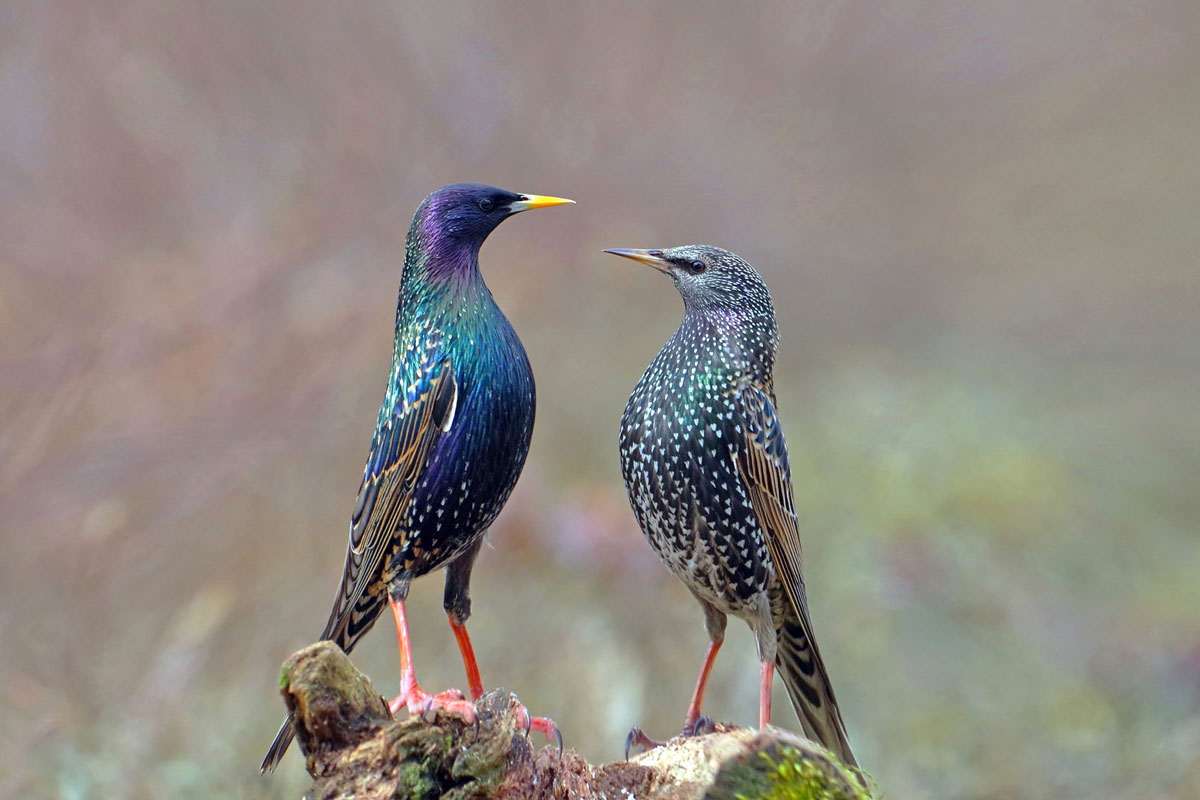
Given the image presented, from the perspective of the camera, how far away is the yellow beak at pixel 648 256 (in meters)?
3.96

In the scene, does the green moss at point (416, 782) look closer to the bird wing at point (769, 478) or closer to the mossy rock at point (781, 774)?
the mossy rock at point (781, 774)

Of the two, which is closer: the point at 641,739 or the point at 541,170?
the point at 641,739

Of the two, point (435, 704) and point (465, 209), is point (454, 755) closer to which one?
point (435, 704)

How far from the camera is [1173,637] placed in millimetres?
8109

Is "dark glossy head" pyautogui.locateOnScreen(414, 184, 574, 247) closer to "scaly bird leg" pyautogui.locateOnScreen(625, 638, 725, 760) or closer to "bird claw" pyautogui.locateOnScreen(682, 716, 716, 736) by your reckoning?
"scaly bird leg" pyautogui.locateOnScreen(625, 638, 725, 760)

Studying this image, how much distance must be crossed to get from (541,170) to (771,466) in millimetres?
3798

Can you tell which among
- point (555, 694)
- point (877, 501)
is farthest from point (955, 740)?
point (555, 694)

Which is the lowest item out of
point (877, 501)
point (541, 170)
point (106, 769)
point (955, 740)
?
point (955, 740)

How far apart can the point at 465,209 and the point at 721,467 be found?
3.41 feet

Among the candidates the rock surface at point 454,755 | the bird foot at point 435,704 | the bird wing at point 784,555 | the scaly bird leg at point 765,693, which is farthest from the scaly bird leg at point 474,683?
the bird wing at point 784,555

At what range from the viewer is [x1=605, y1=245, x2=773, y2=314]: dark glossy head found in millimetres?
4043

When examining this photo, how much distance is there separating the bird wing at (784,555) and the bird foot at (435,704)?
1.10 metres

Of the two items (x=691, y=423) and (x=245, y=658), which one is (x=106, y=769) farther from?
(x=691, y=423)

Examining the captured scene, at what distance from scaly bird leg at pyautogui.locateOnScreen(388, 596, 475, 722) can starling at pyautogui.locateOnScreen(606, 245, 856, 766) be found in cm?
66
